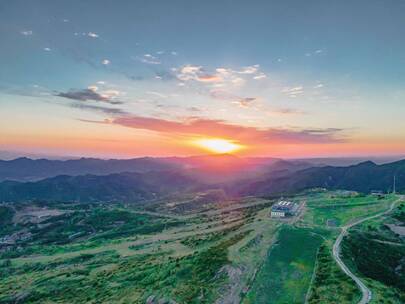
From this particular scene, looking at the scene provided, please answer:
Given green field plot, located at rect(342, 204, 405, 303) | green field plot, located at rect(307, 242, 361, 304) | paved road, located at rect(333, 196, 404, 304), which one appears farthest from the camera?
green field plot, located at rect(342, 204, 405, 303)

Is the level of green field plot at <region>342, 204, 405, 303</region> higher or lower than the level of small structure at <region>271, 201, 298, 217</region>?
lower

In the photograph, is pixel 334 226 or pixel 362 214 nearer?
pixel 334 226

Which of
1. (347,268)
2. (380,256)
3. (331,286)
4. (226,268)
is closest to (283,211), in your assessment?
(380,256)

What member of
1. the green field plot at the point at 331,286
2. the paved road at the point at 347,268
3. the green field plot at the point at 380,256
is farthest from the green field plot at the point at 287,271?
the green field plot at the point at 380,256

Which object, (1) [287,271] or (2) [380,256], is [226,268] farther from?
(2) [380,256]

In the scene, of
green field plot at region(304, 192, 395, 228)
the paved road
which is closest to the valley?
green field plot at region(304, 192, 395, 228)

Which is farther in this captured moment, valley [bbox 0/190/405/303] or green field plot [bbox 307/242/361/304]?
valley [bbox 0/190/405/303]

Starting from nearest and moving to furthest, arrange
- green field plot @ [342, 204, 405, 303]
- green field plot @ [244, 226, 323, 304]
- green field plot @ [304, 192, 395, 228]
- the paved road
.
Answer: the paved road
green field plot @ [342, 204, 405, 303]
green field plot @ [244, 226, 323, 304]
green field plot @ [304, 192, 395, 228]

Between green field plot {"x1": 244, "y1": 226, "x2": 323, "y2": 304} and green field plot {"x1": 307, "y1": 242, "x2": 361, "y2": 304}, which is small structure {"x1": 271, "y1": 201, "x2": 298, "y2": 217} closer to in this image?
green field plot {"x1": 244, "y1": 226, "x2": 323, "y2": 304}

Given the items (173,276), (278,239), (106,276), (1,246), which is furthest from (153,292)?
(1,246)

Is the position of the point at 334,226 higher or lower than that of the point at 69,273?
higher

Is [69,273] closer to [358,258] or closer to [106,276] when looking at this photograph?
[106,276]
